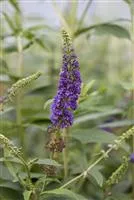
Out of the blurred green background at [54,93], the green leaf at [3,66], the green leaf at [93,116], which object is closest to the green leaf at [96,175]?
the blurred green background at [54,93]

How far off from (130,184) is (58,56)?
86 centimetres

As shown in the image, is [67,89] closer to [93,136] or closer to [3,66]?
[93,136]

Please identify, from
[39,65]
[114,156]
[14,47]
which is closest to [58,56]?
[39,65]

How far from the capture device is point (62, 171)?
143cm

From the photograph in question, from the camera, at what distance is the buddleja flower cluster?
1.00 meters

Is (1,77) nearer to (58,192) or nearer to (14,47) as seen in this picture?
(14,47)

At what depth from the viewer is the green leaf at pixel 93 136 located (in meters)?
1.36

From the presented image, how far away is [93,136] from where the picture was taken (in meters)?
1.38

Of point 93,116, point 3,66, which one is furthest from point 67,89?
point 3,66

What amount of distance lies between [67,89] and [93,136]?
0.39 m

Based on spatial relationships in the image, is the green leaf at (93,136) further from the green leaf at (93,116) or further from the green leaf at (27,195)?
the green leaf at (27,195)

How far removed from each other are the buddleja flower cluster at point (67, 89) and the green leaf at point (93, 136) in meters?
0.32

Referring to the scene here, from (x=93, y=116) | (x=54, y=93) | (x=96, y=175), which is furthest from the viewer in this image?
(x=54, y=93)

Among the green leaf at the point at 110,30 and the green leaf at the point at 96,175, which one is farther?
the green leaf at the point at 110,30
